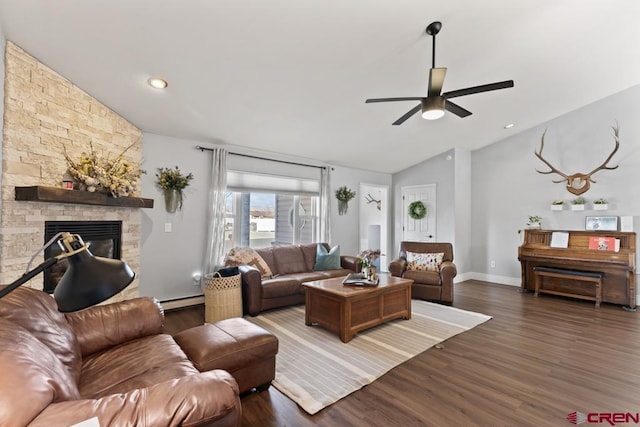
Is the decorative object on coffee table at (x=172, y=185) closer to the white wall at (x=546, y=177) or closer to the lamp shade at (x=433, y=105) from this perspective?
the lamp shade at (x=433, y=105)

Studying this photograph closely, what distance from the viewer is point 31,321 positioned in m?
1.42

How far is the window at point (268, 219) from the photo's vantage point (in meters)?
4.81

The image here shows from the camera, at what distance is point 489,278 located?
6.02 m

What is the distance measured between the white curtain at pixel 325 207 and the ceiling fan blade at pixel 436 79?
324 cm

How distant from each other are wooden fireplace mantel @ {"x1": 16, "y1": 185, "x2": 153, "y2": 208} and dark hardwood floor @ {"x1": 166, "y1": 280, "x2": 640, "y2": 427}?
152 cm

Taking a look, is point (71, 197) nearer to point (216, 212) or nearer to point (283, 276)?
point (216, 212)

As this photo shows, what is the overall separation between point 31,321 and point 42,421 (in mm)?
823

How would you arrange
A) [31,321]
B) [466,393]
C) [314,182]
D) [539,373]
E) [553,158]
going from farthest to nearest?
[314,182] < [553,158] < [539,373] < [466,393] < [31,321]

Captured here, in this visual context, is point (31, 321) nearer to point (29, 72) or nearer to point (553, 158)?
point (29, 72)

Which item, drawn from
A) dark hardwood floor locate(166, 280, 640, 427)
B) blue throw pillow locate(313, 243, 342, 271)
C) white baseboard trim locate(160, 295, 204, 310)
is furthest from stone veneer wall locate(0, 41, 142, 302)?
blue throw pillow locate(313, 243, 342, 271)

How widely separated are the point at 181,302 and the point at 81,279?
143 inches

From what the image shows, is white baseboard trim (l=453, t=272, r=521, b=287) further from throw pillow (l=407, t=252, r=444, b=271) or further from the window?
the window

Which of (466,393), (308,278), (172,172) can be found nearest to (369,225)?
(308,278)

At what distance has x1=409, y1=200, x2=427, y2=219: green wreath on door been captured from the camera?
21.0 ft
